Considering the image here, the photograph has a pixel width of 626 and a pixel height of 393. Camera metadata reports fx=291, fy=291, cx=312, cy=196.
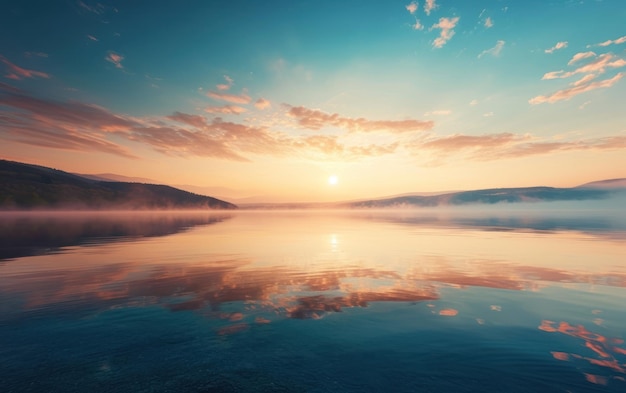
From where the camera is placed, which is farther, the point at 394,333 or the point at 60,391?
the point at 394,333

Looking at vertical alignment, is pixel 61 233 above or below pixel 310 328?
above

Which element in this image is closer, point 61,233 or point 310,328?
point 310,328

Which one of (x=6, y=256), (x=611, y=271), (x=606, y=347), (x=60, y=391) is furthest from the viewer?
(x=6, y=256)

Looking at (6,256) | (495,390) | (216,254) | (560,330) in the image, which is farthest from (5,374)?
(6,256)

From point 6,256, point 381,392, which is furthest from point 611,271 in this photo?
point 6,256

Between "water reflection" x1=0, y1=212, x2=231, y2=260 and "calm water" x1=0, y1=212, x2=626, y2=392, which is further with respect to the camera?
Result: "water reflection" x1=0, y1=212, x2=231, y2=260

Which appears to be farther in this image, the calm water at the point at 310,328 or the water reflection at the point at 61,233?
the water reflection at the point at 61,233

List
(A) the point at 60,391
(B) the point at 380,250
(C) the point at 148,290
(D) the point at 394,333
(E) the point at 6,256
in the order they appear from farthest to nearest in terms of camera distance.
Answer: (B) the point at 380,250, (E) the point at 6,256, (C) the point at 148,290, (D) the point at 394,333, (A) the point at 60,391

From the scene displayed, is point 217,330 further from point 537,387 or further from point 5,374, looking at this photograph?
point 537,387

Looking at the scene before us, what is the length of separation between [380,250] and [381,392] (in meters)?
28.8

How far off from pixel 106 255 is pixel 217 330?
25421mm

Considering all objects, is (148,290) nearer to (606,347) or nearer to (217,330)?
(217,330)

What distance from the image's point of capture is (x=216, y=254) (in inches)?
1276

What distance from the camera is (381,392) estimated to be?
802cm
